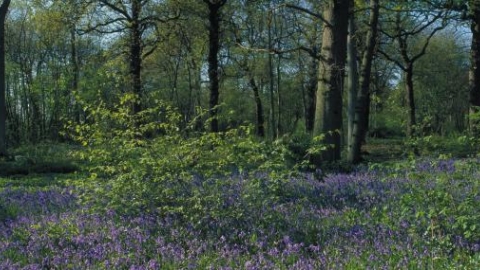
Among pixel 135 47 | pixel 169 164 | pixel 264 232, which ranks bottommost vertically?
pixel 264 232

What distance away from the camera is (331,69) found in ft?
40.4

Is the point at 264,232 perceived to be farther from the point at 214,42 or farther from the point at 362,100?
the point at 214,42

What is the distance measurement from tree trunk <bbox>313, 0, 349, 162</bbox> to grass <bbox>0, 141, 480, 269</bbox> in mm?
5345

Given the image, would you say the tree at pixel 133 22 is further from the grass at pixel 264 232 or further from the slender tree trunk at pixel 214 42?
the grass at pixel 264 232

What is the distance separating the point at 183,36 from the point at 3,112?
1154 centimetres

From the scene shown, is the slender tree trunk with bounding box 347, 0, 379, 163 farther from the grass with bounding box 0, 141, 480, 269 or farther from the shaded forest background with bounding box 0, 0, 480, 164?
the grass with bounding box 0, 141, 480, 269

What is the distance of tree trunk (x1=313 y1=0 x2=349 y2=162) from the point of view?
1237 centimetres

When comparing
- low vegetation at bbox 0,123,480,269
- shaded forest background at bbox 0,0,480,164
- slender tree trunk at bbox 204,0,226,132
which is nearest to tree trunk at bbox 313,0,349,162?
shaded forest background at bbox 0,0,480,164

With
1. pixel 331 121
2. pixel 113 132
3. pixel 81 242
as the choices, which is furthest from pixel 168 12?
pixel 81 242

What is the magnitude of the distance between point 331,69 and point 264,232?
25.4ft

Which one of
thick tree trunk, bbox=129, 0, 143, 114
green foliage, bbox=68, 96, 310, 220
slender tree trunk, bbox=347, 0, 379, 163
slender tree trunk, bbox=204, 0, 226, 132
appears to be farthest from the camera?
thick tree trunk, bbox=129, 0, 143, 114

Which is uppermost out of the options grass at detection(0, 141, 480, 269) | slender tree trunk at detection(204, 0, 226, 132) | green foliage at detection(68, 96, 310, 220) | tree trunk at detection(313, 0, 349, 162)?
slender tree trunk at detection(204, 0, 226, 132)

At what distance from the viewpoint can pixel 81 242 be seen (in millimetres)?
5250

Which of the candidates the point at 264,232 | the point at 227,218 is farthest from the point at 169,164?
the point at 264,232
